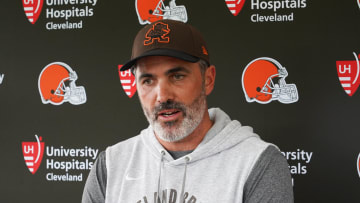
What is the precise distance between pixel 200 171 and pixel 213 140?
115 mm

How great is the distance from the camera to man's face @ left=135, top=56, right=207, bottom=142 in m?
1.13

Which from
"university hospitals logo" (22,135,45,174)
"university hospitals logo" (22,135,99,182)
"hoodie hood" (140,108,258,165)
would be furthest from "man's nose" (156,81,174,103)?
"university hospitals logo" (22,135,45,174)

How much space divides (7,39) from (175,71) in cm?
128

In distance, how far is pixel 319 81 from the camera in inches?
63.1

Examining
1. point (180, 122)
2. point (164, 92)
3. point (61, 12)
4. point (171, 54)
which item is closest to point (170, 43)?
point (171, 54)

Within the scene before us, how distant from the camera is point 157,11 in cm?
178

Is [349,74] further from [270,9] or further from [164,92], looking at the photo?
[164,92]

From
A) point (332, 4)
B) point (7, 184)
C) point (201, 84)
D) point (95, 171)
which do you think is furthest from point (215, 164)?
point (7, 184)

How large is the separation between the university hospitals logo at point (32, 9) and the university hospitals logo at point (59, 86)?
0.28 m

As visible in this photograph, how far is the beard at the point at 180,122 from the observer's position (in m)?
1.15

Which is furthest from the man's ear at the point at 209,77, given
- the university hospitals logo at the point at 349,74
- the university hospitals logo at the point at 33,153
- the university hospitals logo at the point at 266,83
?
the university hospitals logo at the point at 33,153

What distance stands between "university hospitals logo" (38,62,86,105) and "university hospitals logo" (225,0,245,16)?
870 mm

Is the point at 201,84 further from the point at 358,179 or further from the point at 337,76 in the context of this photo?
the point at 358,179

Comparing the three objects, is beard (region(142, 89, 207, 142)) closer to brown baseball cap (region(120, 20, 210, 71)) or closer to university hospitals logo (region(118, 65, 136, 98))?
brown baseball cap (region(120, 20, 210, 71))
